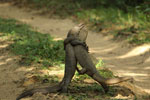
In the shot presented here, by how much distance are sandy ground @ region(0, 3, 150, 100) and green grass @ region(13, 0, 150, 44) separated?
45 centimetres

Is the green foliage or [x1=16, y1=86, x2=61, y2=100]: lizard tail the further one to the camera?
the green foliage

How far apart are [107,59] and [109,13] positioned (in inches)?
159

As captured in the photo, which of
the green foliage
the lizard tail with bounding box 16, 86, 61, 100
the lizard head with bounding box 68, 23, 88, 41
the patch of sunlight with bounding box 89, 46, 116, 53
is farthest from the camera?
the patch of sunlight with bounding box 89, 46, 116, 53

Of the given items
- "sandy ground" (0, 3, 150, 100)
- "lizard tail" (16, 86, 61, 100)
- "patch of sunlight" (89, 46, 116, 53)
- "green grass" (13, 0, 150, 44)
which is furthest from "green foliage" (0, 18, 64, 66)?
"green grass" (13, 0, 150, 44)

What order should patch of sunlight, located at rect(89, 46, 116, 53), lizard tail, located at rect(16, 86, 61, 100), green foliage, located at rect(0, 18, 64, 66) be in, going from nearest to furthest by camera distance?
lizard tail, located at rect(16, 86, 61, 100), green foliage, located at rect(0, 18, 64, 66), patch of sunlight, located at rect(89, 46, 116, 53)

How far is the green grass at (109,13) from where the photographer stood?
7.36 meters

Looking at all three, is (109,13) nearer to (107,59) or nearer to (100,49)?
(100,49)

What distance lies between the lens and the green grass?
736cm

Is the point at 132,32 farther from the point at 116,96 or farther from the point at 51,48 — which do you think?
the point at 116,96

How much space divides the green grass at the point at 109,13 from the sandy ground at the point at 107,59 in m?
0.45

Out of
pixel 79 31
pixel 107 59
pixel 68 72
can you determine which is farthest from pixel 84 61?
pixel 107 59

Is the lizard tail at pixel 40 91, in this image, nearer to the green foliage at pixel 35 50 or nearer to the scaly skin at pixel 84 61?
the scaly skin at pixel 84 61

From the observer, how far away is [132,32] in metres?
7.43

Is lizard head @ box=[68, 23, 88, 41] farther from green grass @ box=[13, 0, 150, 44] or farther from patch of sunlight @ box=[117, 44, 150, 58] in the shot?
patch of sunlight @ box=[117, 44, 150, 58]
